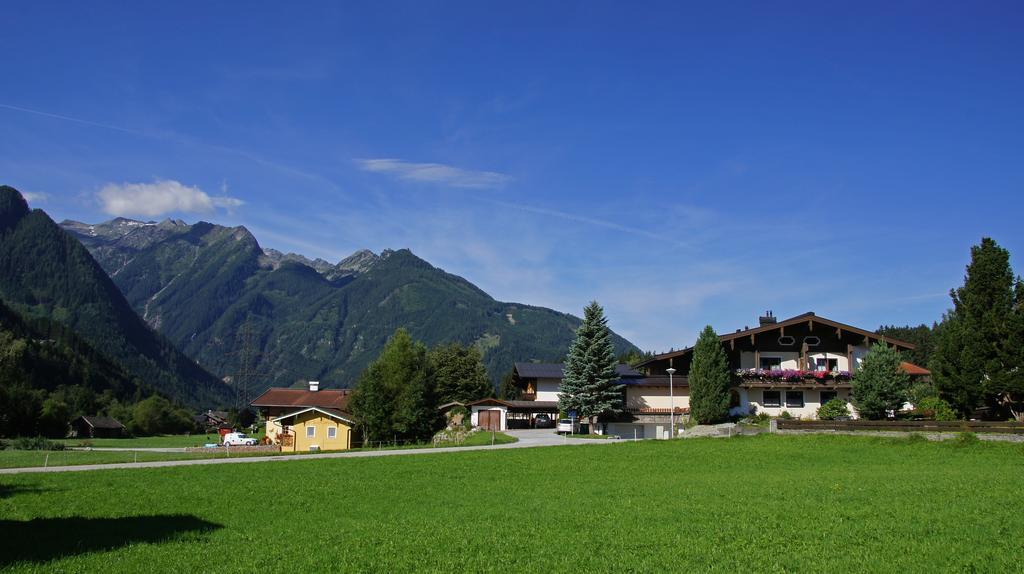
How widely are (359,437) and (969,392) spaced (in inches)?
1829

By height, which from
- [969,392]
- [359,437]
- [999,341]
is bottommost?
[359,437]

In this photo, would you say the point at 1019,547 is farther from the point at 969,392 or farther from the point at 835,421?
the point at 969,392

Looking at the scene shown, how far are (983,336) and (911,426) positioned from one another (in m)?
6.46

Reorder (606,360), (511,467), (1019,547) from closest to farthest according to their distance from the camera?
(1019,547)
(511,467)
(606,360)

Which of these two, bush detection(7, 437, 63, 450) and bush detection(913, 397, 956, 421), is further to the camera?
bush detection(7, 437, 63, 450)

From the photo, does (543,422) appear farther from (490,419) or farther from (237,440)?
(237,440)

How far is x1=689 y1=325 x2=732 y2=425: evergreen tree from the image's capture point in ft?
150

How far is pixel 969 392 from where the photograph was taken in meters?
36.6

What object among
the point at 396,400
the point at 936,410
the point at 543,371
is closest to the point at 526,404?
the point at 543,371

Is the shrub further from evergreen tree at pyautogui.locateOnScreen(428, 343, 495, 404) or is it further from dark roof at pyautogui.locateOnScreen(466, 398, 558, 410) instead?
evergreen tree at pyautogui.locateOnScreen(428, 343, 495, 404)

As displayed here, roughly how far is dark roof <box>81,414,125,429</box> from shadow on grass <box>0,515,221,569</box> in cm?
11186

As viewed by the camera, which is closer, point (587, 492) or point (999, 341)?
point (587, 492)

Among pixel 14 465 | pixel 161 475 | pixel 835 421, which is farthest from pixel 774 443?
pixel 14 465

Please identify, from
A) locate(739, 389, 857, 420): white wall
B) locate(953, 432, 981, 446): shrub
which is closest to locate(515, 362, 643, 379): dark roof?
locate(739, 389, 857, 420): white wall
